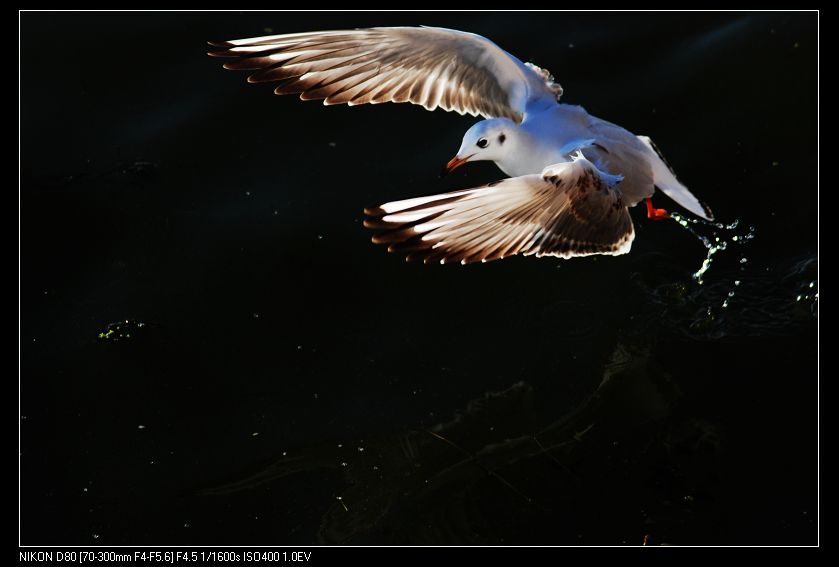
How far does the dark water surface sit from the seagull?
46 centimetres

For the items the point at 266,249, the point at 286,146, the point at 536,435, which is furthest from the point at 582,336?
the point at 286,146

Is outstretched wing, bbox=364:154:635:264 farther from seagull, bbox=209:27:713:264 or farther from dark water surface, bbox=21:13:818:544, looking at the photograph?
dark water surface, bbox=21:13:818:544

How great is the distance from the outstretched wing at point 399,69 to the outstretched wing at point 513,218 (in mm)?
565

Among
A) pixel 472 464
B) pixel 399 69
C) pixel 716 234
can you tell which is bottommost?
pixel 472 464

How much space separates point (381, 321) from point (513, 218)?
2.72ft

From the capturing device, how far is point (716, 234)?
141 inches

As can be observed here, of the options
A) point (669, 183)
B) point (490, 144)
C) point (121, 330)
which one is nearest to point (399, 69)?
point (490, 144)

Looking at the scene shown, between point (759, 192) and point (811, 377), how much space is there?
894 mm

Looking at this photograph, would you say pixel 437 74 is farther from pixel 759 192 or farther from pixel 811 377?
pixel 811 377

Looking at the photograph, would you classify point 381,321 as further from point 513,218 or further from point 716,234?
point 716,234

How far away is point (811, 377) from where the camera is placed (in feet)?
10.4

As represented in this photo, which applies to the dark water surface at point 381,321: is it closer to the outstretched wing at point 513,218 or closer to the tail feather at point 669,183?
the tail feather at point 669,183

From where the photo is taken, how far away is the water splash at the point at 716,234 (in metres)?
3.52

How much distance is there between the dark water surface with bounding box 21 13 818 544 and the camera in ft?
9.22
